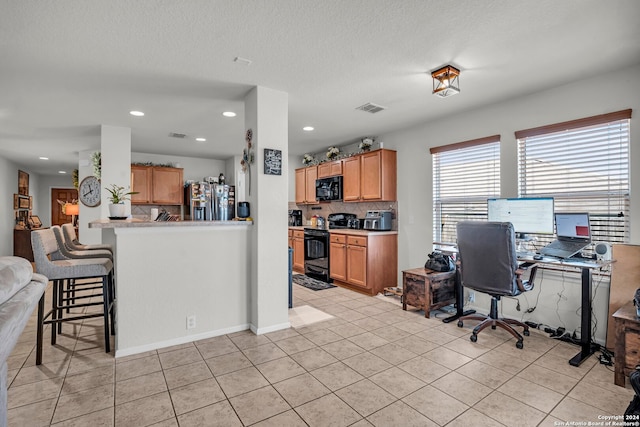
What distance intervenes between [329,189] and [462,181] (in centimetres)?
243

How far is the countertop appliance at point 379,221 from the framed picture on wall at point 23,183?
913 cm

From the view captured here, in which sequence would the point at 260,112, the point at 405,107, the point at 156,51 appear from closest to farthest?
the point at 156,51, the point at 260,112, the point at 405,107

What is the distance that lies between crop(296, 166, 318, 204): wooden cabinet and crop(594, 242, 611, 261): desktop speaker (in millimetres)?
4464

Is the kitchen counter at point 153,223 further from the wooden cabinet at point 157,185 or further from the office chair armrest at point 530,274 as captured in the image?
the wooden cabinet at point 157,185

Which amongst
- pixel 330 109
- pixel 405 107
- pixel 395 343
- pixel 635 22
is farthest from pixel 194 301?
pixel 635 22

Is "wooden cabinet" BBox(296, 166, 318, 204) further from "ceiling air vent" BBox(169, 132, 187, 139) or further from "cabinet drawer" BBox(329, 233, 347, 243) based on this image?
"ceiling air vent" BBox(169, 132, 187, 139)

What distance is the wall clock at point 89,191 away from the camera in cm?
623

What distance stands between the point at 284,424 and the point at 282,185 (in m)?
2.12

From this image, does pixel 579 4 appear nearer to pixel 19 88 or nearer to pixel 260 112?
pixel 260 112

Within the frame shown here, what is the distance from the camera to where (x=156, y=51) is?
2.51 m

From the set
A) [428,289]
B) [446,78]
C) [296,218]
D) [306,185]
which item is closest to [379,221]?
[428,289]

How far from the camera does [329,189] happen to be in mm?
5980

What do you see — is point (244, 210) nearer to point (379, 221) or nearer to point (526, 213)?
point (379, 221)

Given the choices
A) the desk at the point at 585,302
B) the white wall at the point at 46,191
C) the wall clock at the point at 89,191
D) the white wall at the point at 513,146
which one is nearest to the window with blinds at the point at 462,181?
the white wall at the point at 513,146
